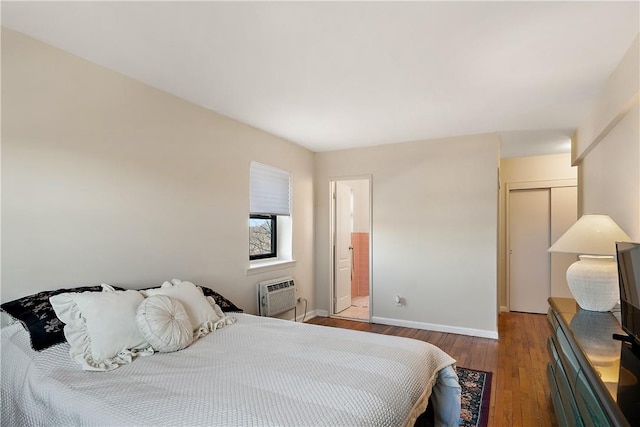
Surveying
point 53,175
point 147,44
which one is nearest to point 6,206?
point 53,175

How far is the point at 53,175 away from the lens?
2059 millimetres

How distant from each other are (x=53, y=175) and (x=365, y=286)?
5.11 meters

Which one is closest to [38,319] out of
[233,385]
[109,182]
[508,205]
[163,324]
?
[163,324]

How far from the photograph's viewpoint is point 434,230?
4.26 m

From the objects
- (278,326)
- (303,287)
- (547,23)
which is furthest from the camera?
(303,287)

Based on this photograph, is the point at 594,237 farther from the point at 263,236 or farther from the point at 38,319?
the point at 38,319

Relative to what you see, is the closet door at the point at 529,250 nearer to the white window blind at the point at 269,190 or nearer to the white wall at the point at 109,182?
the white window blind at the point at 269,190

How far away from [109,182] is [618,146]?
3620 mm

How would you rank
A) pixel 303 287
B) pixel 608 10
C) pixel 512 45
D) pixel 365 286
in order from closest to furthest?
pixel 608 10
pixel 512 45
pixel 303 287
pixel 365 286

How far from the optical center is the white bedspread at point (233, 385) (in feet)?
4.19

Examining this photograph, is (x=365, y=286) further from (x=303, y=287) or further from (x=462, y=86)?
(x=462, y=86)

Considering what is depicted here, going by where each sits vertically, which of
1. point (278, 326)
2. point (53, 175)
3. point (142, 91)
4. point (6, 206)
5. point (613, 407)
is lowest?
point (278, 326)

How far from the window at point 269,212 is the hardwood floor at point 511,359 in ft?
4.02

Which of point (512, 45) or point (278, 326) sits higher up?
point (512, 45)
